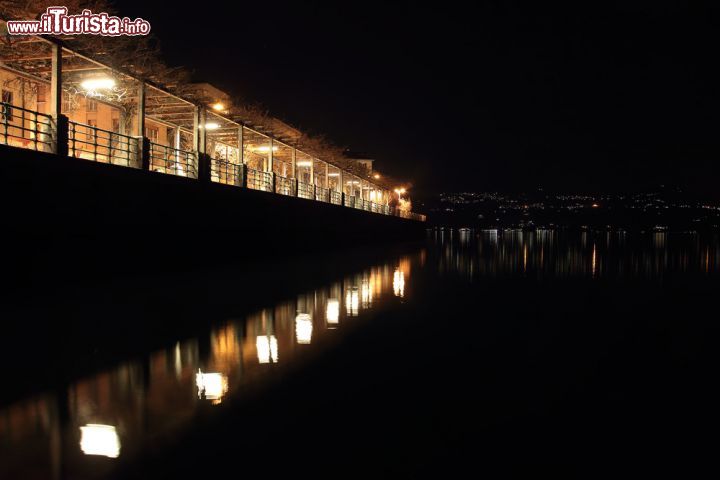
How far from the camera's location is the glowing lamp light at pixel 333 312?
9087mm

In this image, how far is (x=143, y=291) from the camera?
11734mm

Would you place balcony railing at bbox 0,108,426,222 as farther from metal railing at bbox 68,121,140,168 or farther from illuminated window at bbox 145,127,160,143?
illuminated window at bbox 145,127,160,143

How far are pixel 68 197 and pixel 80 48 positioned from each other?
5.31 metres

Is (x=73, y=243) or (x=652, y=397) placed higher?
(x=73, y=243)

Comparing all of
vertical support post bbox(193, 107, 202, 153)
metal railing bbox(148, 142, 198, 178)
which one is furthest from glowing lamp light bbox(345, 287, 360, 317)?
vertical support post bbox(193, 107, 202, 153)

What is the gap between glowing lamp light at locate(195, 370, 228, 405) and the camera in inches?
195

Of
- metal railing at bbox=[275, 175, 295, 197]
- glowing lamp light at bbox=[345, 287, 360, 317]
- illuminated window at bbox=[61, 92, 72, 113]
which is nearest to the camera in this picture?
glowing lamp light at bbox=[345, 287, 360, 317]

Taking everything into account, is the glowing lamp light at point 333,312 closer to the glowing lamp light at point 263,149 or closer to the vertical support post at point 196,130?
the vertical support post at point 196,130

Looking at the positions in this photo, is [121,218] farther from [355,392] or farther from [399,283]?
[355,392]

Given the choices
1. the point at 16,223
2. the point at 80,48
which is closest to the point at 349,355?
the point at 16,223

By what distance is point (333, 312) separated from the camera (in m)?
9.95

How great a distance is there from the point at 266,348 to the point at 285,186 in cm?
2439

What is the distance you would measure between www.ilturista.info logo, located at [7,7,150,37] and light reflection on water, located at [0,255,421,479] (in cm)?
1007

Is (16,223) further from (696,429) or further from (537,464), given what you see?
(696,429)
